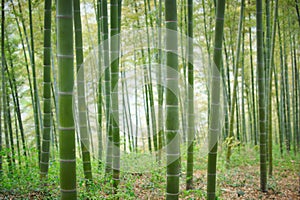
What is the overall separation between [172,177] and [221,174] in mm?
3098

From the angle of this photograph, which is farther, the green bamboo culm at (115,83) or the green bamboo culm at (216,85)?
the green bamboo culm at (115,83)

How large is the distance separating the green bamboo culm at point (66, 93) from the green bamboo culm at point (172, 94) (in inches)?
30.2

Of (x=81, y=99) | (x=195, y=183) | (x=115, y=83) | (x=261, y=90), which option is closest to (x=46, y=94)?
(x=81, y=99)

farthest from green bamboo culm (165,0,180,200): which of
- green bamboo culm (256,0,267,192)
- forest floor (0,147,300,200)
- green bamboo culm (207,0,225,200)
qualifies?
green bamboo culm (256,0,267,192)

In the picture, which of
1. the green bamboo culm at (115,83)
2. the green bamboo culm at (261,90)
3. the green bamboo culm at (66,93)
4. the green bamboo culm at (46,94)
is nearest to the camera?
the green bamboo culm at (66,93)

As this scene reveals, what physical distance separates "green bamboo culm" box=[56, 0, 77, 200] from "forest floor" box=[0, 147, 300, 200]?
891mm

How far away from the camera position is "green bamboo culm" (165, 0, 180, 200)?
2.42 metres

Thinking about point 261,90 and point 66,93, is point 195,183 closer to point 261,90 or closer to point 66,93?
point 261,90

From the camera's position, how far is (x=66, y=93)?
77.8 inches

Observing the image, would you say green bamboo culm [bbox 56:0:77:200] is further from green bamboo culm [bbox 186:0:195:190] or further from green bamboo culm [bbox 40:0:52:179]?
green bamboo culm [bbox 186:0:195:190]

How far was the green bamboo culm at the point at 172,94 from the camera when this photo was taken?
95.1 inches

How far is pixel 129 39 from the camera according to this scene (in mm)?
7086

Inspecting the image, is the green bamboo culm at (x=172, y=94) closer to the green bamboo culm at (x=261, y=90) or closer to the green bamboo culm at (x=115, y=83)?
the green bamboo culm at (x=115, y=83)

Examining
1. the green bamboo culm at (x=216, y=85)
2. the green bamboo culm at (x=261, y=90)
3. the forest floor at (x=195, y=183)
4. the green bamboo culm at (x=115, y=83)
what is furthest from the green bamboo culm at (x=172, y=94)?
the green bamboo culm at (x=261, y=90)
